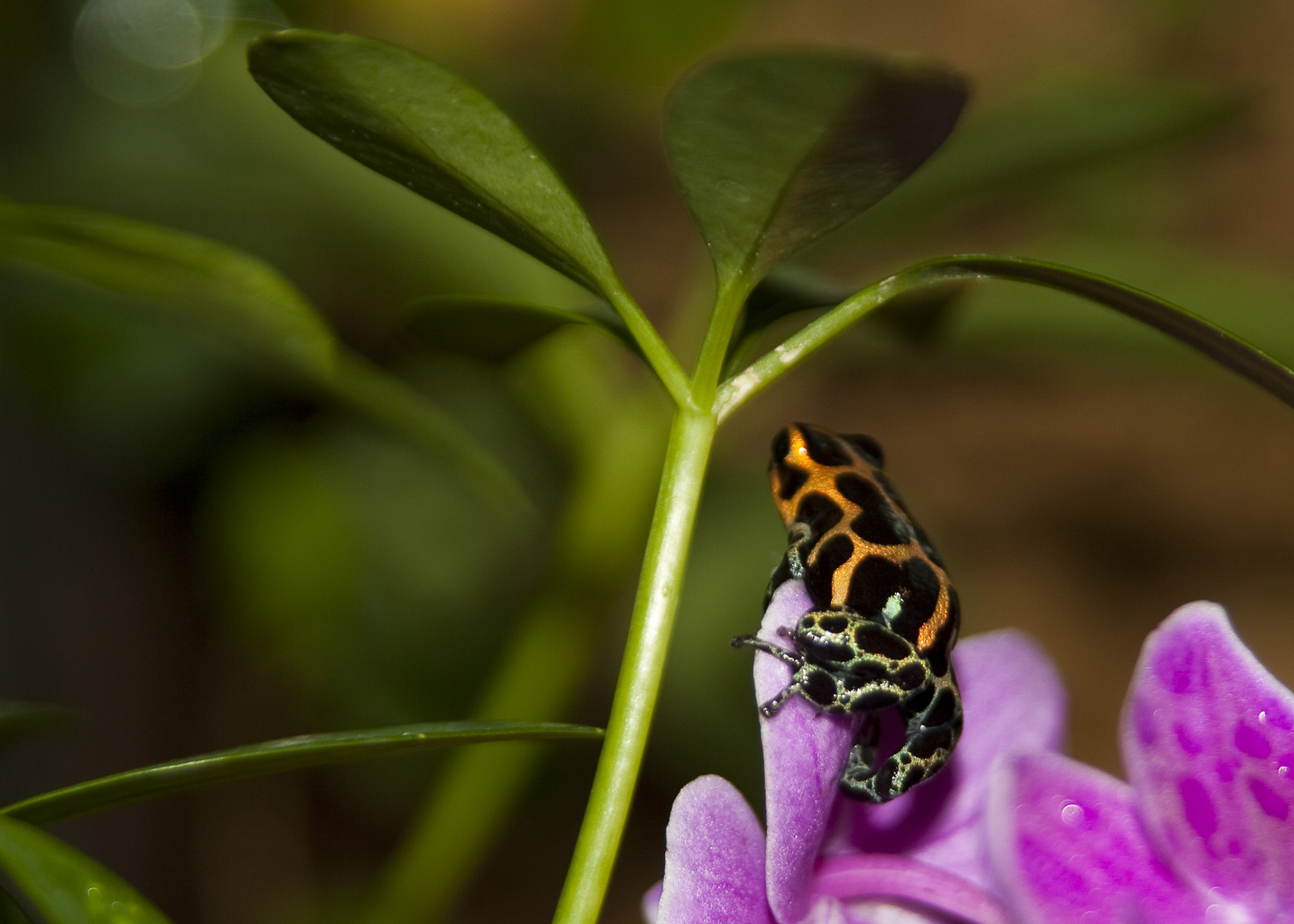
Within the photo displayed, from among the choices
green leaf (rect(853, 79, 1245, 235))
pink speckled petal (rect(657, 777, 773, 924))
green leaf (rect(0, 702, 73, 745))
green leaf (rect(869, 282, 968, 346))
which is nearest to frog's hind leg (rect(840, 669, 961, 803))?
pink speckled petal (rect(657, 777, 773, 924))

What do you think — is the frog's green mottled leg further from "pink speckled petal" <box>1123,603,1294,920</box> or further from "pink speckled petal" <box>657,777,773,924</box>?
"pink speckled petal" <box>1123,603,1294,920</box>

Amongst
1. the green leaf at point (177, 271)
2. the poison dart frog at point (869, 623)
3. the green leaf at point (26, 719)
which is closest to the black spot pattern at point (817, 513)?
the poison dart frog at point (869, 623)

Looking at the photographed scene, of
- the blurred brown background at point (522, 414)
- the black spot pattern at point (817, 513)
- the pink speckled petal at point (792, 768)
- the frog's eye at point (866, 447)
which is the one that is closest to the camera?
the pink speckled petal at point (792, 768)

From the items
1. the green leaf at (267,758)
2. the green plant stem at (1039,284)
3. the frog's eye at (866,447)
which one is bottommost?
the green leaf at (267,758)

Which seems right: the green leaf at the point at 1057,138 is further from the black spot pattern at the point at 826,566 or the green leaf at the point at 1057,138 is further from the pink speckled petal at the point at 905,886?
the pink speckled petal at the point at 905,886

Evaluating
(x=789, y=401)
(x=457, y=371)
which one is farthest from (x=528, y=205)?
(x=789, y=401)

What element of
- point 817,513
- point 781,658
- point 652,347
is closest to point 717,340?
point 652,347
